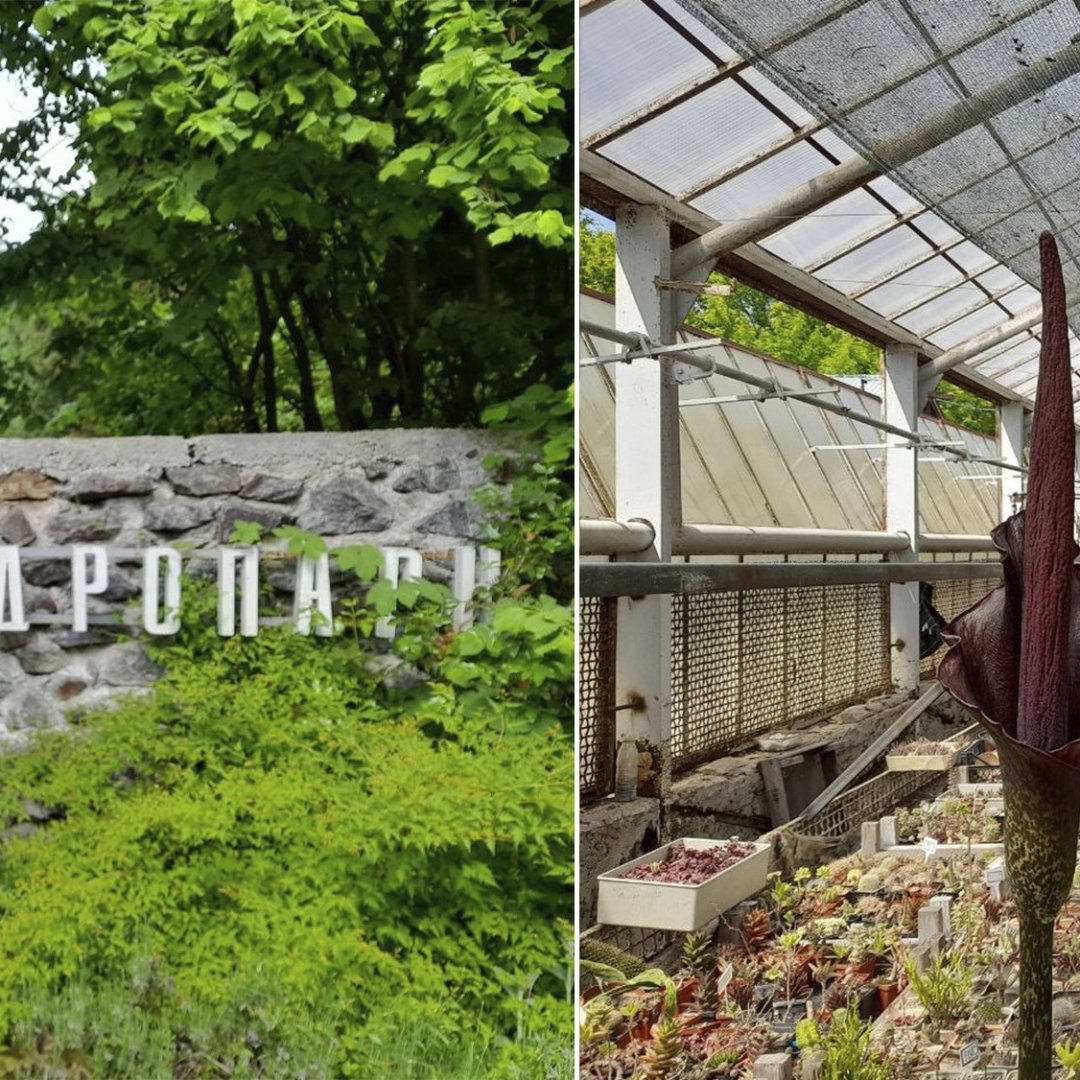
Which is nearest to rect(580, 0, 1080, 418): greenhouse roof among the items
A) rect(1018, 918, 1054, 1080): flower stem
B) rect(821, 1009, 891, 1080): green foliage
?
rect(1018, 918, 1054, 1080): flower stem

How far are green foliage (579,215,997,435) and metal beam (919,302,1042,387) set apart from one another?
3cm

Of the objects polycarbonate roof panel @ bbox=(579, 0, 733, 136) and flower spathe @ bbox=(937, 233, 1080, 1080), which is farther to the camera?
polycarbonate roof panel @ bbox=(579, 0, 733, 136)

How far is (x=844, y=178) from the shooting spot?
98 centimetres

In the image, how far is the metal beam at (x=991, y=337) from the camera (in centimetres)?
87

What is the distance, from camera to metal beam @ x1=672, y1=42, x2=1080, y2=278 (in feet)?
3.04

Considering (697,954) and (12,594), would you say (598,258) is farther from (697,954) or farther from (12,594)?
(12,594)

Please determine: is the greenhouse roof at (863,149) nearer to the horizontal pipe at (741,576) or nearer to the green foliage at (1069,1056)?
the horizontal pipe at (741,576)

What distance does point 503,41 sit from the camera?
81.9 inches

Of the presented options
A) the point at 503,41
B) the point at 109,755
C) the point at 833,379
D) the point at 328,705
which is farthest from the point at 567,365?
the point at 833,379

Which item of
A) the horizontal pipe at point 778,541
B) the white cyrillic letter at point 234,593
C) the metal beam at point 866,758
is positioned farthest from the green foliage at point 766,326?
the white cyrillic letter at point 234,593

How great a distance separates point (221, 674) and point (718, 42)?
1.52 m

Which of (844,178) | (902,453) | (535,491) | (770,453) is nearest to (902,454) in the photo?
(902,453)

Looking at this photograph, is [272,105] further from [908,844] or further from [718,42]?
[908,844]

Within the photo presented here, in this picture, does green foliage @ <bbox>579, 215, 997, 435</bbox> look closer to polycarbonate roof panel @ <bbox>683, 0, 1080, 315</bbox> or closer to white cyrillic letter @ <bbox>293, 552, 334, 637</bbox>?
polycarbonate roof panel @ <bbox>683, 0, 1080, 315</bbox>
